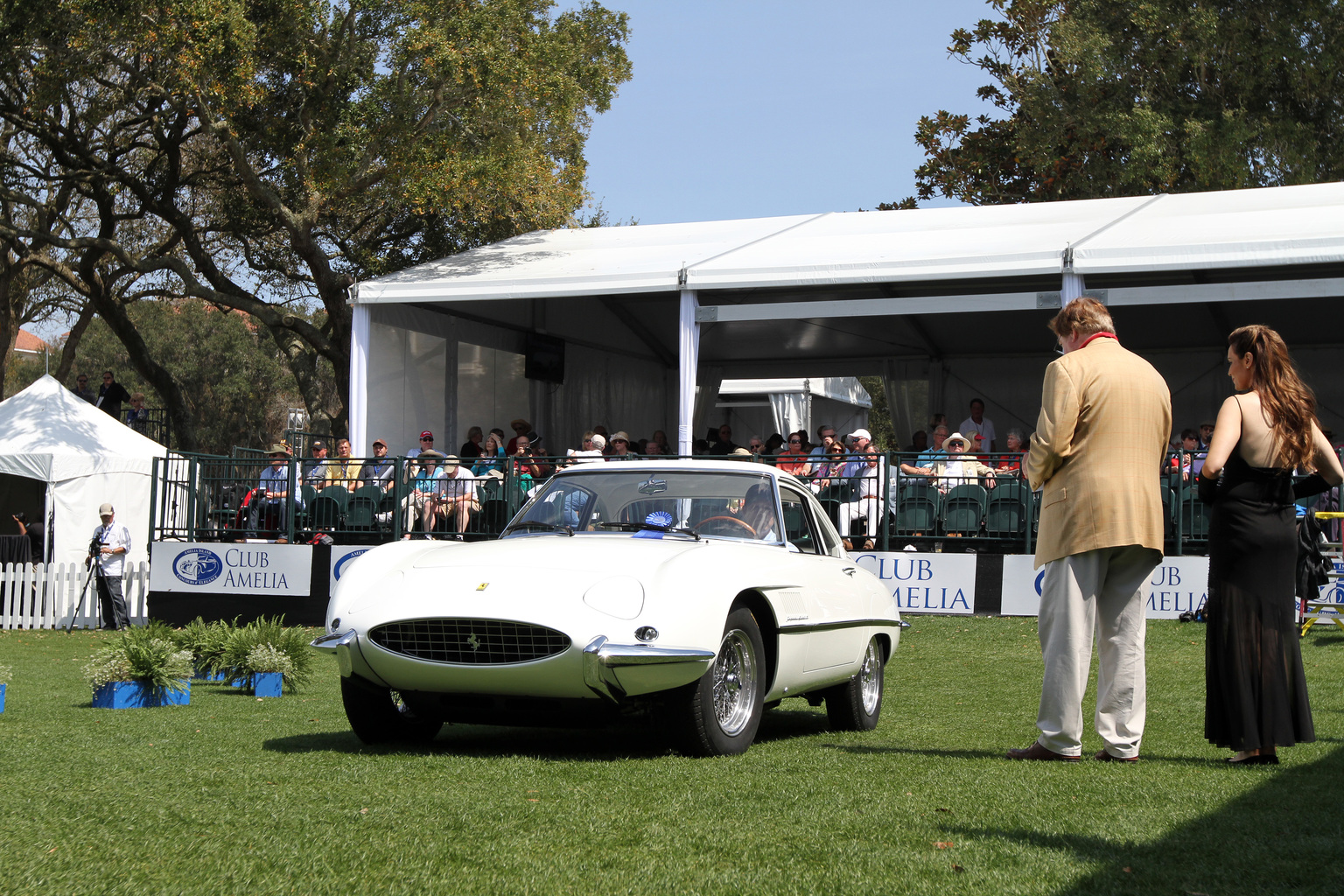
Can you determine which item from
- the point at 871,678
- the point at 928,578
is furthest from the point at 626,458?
the point at 871,678

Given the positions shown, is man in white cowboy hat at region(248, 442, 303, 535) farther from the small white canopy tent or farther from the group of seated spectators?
the small white canopy tent

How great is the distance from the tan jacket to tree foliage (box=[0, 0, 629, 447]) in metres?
15.4

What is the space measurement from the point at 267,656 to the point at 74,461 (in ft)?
43.9

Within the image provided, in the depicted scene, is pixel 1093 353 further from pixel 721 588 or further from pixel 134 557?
pixel 134 557

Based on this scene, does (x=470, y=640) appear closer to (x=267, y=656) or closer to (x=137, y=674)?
(x=137, y=674)

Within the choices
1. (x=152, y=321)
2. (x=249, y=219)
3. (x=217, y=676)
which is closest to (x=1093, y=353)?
(x=217, y=676)

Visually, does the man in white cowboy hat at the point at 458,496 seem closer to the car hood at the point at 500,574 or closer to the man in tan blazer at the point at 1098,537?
the car hood at the point at 500,574

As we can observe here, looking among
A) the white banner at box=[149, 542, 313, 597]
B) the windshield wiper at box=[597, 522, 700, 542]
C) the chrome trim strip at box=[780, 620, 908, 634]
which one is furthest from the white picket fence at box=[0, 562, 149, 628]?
the chrome trim strip at box=[780, 620, 908, 634]

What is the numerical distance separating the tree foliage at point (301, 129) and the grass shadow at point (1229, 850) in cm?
1704

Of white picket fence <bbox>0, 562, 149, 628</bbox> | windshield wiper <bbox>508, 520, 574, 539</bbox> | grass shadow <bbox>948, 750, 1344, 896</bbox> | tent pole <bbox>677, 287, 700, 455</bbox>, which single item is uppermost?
tent pole <bbox>677, 287, 700, 455</bbox>

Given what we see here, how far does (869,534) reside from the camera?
48.8 feet

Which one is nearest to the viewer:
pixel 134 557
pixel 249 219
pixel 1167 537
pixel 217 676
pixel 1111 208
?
pixel 217 676

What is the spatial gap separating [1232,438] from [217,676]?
795 centimetres

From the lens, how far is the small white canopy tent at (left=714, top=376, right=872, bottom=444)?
29500mm
